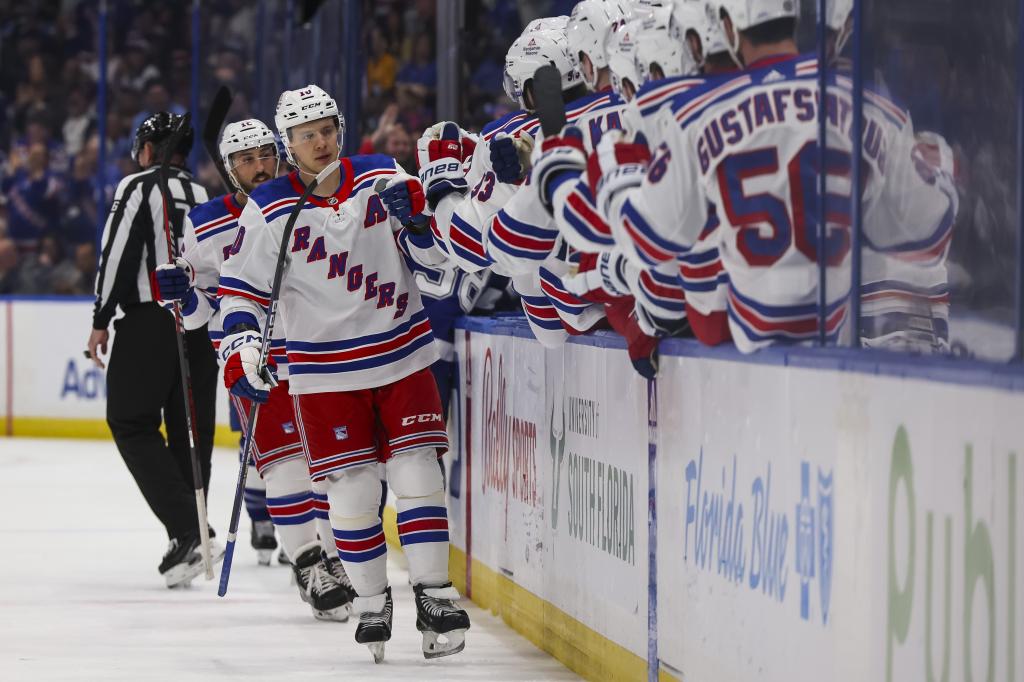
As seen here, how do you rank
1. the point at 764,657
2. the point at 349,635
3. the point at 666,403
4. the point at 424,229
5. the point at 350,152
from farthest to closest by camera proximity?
the point at 350,152 → the point at 349,635 → the point at 424,229 → the point at 666,403 → the point at 764,657

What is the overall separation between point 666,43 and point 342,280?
4.17 ft

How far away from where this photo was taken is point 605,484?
Result: 12.5ft

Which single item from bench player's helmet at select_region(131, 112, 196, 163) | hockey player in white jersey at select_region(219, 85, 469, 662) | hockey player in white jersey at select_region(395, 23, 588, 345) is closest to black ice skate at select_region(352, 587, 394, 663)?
hockey player in white jersey at select_region(219, 85, 469, 662)

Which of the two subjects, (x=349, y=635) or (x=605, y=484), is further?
(x=349, y=635)

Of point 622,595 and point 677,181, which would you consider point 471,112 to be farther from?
point 677,181

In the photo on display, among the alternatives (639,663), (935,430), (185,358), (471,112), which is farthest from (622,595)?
(471,112)

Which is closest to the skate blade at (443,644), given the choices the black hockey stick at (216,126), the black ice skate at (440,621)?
the black ice skate at (440,621)

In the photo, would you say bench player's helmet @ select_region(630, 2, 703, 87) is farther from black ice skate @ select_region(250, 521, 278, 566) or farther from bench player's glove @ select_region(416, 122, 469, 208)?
black ice skate @ select_region(250, 521, 278, 566)

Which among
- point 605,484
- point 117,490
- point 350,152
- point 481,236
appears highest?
point 350,152

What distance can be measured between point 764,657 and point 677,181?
0.79m

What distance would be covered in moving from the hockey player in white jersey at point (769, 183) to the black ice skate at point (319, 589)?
6.91 ft

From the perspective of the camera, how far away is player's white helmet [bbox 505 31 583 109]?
3.98 meters

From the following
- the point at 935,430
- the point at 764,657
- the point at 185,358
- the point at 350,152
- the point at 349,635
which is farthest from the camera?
the point at 350,152

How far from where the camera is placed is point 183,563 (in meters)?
5.47
